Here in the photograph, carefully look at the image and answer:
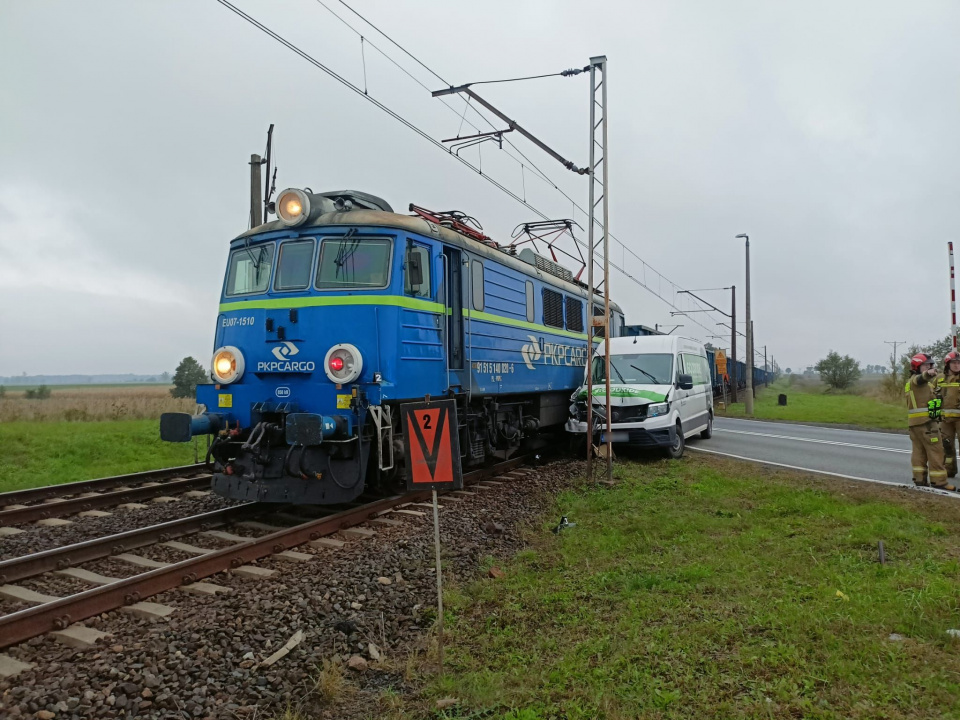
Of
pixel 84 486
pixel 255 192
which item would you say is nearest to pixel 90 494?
pixel 84 486

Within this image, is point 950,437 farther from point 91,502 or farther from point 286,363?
point 91,502

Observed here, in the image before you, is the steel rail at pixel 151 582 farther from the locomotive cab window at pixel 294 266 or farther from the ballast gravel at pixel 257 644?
the locomotive cab window at pixel 294 266

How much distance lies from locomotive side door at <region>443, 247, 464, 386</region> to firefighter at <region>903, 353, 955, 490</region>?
6410 mm

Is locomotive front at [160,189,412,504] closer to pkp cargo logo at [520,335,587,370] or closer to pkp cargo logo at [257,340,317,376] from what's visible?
pkp cargo logo at [257,340,317,376]

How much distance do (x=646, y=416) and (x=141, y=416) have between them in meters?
14.5

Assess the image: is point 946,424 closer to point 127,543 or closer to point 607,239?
point 607,239

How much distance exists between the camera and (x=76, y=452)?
13008 millimetres

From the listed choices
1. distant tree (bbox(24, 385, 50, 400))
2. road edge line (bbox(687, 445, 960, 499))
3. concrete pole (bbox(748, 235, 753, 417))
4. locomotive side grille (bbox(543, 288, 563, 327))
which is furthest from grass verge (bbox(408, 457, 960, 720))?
distant tree (bbox(24, 385, 50, 400))

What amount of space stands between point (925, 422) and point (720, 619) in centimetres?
678

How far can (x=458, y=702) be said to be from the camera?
372cm

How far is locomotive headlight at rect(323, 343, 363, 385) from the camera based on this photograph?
23.6 feet

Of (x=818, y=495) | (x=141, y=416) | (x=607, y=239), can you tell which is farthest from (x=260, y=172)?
(x=818, y=495)

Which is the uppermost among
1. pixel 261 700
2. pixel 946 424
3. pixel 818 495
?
pixel 946 424

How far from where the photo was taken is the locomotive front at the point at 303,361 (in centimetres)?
720
